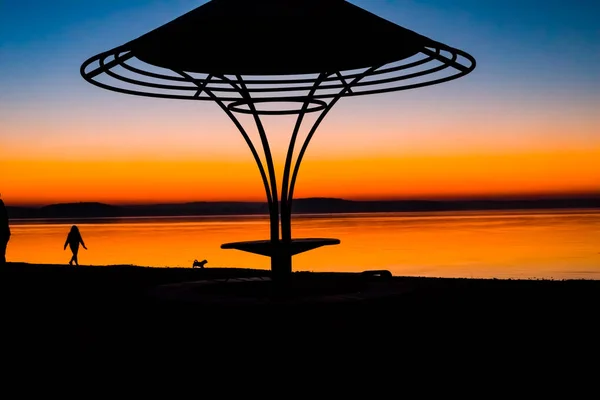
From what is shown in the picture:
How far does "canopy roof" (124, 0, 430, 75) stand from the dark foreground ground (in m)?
2.51

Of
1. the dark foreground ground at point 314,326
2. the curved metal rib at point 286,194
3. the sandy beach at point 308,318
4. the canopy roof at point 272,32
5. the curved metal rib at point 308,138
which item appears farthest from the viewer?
the curved metal rib at point 308,138

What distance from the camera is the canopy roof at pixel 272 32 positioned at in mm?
7309

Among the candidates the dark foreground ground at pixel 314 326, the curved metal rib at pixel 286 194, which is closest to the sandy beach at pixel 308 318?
the dark foreground ground at pixel 314 326

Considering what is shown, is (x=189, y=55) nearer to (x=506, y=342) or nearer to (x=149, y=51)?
(x=149, y=51)

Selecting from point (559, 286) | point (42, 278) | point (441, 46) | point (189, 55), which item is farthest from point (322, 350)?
point (42, 278)

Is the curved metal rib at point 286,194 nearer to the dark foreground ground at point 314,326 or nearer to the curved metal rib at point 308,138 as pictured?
the curved metal rib at point 308,138

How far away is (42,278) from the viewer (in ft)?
46.2

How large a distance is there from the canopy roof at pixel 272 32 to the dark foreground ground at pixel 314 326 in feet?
8.25

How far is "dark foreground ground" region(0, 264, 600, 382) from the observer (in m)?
6.75

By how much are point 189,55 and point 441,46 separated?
3.00m

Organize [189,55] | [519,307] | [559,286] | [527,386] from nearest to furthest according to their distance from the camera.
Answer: [527,386] < [189,55] < [519,307] < [559,286]

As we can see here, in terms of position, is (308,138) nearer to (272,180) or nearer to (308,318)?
(272,180)

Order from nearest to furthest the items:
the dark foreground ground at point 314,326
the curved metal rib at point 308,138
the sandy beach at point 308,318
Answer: the dark foreground ground at point 314,326
the sandy beach at point 308,318
the curved metal rib at point 308,138

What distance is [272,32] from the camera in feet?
25.5
